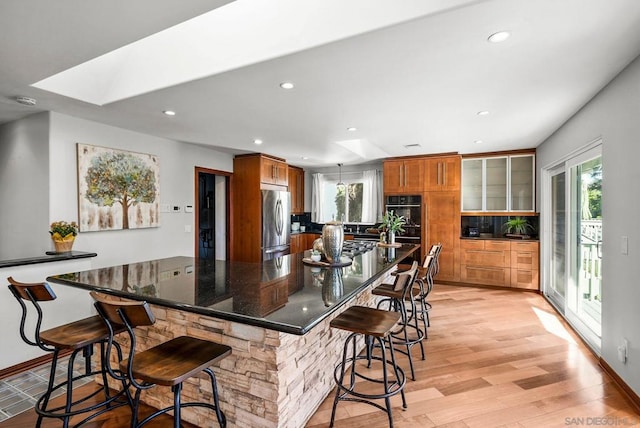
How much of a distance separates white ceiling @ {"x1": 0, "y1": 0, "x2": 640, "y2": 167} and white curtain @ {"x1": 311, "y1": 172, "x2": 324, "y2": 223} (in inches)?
148

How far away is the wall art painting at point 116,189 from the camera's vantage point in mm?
3545

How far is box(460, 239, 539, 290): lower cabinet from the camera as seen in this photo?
202 inches

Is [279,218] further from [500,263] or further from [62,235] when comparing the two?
[500,263]

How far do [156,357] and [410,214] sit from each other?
16.8 feet

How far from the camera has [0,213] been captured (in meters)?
3.81

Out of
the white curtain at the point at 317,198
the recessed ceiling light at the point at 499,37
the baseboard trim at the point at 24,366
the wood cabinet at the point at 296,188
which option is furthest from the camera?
the white curtain at the point at 317,198

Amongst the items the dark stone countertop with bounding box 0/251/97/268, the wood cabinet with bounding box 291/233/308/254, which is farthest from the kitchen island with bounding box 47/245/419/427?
the wood cabinet with bounding box 291/233/308/254

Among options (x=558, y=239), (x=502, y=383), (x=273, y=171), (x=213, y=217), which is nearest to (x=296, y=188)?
(x=273, y=171)

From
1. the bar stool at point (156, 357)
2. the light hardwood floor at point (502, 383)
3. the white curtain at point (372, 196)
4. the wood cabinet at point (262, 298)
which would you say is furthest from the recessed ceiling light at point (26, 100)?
the white curtain at point (372, 196)

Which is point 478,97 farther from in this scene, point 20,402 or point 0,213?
point 0,213

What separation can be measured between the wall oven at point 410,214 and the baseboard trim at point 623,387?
3.36 metres

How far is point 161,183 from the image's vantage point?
447cm

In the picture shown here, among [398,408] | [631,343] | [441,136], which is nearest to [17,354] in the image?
[398,408]

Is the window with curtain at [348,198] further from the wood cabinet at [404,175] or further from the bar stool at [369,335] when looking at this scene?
the bar stool at [369,335]
